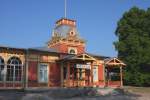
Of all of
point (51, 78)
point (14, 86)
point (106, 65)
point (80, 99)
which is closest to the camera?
point (80, 99)

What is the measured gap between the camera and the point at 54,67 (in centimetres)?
3409

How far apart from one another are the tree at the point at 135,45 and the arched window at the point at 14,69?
16413mm

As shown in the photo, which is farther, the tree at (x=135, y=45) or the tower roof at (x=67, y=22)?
the tower roof at (x=67, y=22)

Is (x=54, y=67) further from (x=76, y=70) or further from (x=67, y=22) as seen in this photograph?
(x=67, y=22)

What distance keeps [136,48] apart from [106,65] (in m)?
5.39

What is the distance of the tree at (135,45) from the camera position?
39.8m

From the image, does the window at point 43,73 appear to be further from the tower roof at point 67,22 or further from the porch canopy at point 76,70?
the tower roof at point 67,22

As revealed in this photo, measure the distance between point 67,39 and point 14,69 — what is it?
11.1 meters

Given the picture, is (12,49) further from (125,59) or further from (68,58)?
(125,59)

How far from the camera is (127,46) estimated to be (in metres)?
42.2

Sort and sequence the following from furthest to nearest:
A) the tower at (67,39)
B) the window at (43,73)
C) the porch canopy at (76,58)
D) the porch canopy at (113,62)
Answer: the tower at (67,39) → the porch canopy at (113,62) → the window at (43,73) → the porch canopy at (76,58)

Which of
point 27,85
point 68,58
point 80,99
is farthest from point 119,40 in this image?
point 80,99

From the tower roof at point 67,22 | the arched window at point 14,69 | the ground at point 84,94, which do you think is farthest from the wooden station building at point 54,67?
the ground at point 84,94

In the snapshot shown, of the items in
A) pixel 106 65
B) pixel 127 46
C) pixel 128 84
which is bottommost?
pixel 128 84
